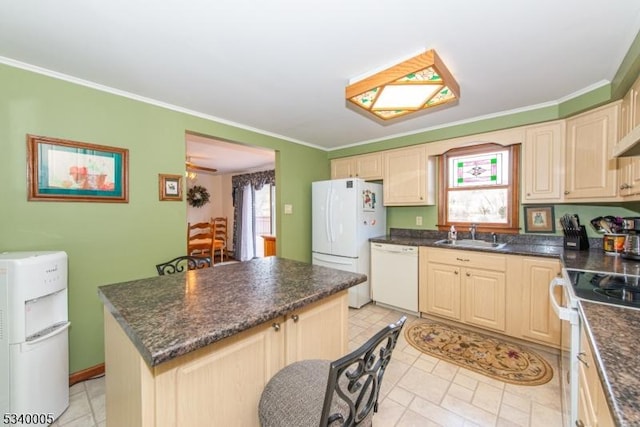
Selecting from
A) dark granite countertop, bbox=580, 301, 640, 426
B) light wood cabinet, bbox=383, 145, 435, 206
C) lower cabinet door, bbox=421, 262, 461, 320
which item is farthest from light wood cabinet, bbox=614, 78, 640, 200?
light wood cabinet, bbox=383, 145, 435, 206

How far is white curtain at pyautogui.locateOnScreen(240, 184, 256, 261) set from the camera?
6426 mm

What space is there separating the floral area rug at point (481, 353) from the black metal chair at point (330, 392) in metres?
1.69

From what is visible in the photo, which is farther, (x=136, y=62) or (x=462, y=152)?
(x=462, y=152)

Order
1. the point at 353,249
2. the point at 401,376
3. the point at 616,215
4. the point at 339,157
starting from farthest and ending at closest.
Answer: the point at 339,157 < the point at 353,249 < the point at 616,215 < the point at 401,376

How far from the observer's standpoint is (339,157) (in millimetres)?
4113

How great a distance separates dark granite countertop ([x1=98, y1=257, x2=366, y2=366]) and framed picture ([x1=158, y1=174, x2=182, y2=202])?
1.17 metres

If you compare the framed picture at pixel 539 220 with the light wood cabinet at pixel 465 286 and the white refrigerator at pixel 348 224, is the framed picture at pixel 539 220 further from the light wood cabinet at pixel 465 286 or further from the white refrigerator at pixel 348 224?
the white refrigerator at pixel 348 224

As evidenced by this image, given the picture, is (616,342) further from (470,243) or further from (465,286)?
(470,243)

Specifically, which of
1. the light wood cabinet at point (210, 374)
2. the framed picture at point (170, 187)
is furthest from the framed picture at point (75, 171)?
the light wood cabinet at point (210, 374)

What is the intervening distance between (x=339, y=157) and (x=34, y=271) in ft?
11.4

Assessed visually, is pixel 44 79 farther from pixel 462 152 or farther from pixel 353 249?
pixel 462 152

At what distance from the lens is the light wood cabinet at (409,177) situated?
3279 mm

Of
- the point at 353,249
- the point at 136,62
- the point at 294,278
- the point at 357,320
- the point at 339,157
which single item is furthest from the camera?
the point at 339,157

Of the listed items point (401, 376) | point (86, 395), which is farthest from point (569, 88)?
point (86, 395)
